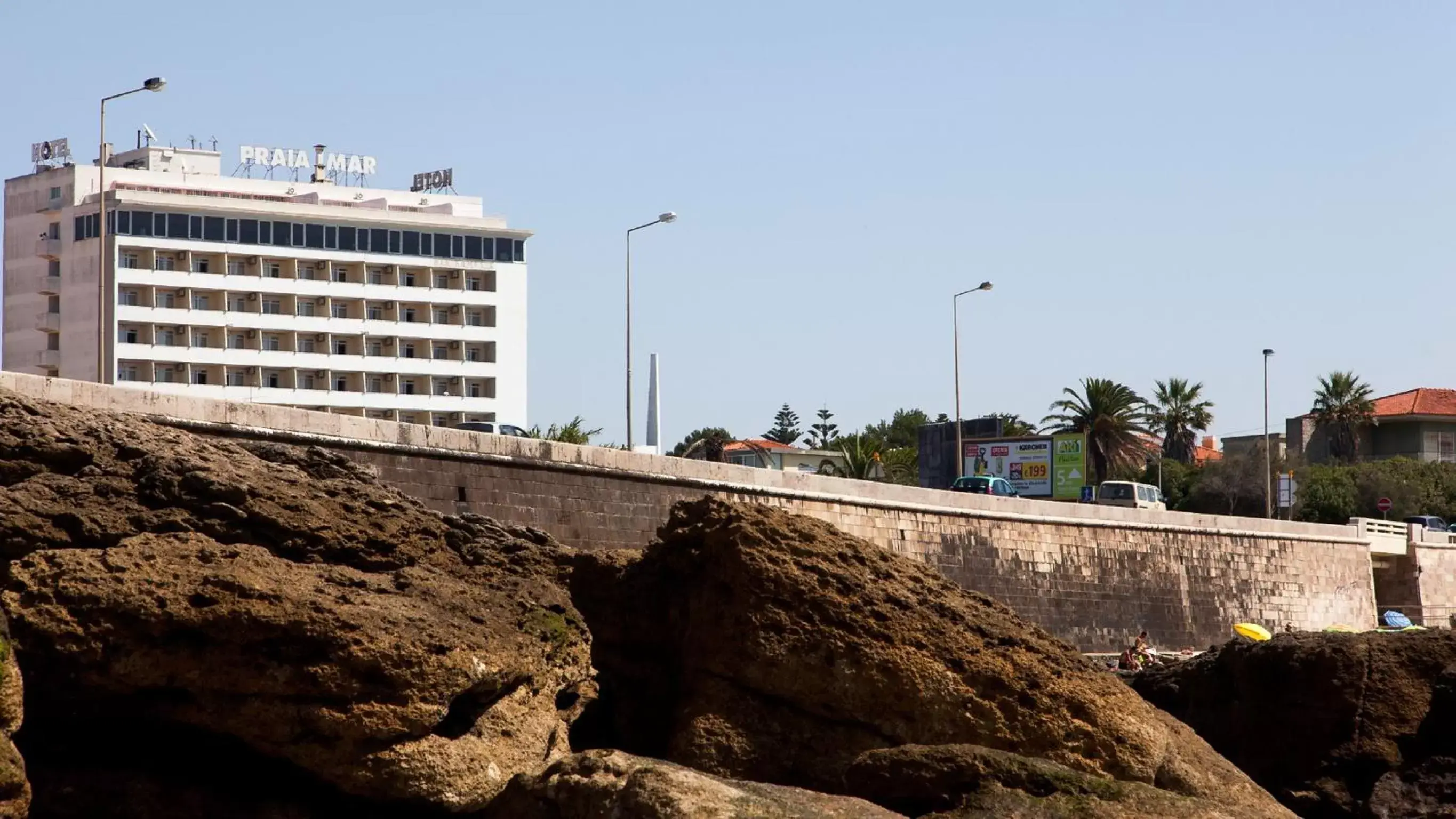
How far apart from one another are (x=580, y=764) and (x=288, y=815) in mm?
1443

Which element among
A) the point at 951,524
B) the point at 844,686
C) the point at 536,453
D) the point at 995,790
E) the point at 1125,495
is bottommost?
the point at 995,790

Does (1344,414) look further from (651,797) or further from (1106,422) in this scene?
(651,797)

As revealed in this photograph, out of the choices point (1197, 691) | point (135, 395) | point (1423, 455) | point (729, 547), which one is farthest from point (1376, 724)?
point (1423, 455)

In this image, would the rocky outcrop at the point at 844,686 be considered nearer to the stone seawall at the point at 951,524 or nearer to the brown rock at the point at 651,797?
the brown rock at the point at 651,797

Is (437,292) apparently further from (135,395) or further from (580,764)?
(580,764)

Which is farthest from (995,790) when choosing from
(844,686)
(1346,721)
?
(1346,721)

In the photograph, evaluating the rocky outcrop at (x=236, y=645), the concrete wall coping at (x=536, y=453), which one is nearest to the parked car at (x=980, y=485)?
the concrete wall coping at (x=536, y=453)

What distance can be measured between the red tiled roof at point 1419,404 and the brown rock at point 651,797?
75829 mm

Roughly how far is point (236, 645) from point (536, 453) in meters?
12.1

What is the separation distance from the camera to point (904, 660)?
9367mm

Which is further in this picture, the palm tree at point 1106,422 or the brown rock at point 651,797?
the palm tree at point 1106,422

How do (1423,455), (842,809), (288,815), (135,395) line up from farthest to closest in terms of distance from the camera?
(1423,455) → (135,395) → (288,815) → (842,809)

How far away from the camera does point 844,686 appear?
9273 mm

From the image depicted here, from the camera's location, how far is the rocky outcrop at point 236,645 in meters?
7.63
